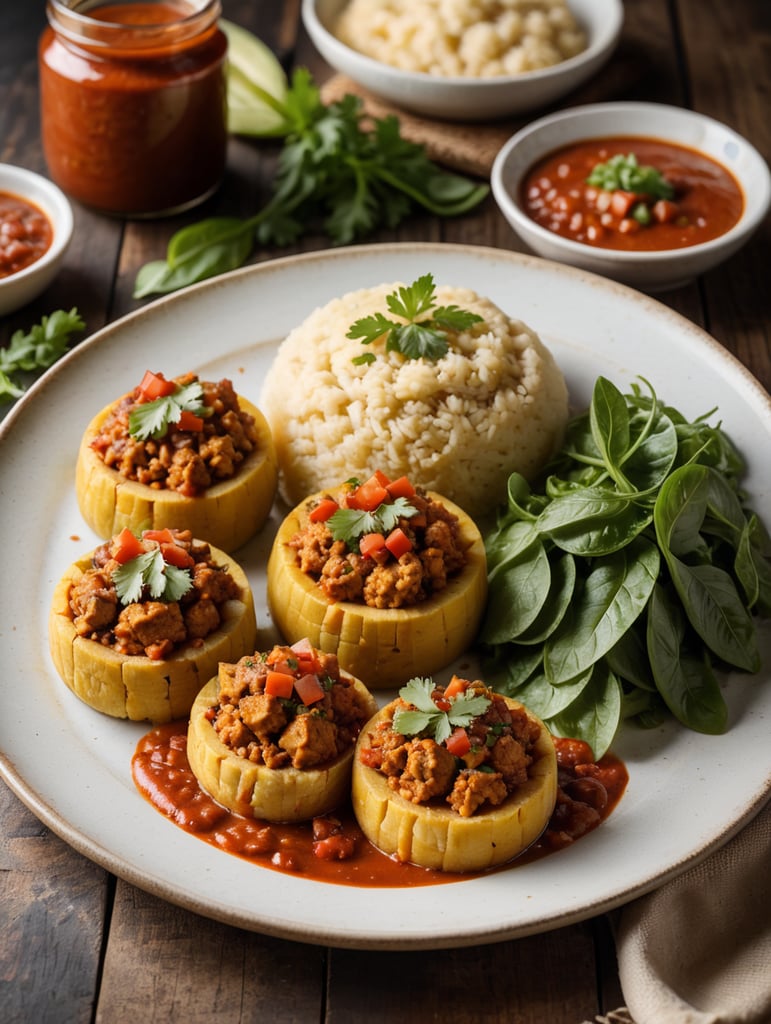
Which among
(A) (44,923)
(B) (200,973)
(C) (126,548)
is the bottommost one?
(A) (44,923)

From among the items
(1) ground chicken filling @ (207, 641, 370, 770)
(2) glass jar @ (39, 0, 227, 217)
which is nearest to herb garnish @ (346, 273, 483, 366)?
(1) ground chicken filling @ (207, 641, 370, 770)

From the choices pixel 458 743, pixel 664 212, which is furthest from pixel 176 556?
pixel 664 212

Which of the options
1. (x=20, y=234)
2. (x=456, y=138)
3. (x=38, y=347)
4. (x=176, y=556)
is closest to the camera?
(x=176, y=556)

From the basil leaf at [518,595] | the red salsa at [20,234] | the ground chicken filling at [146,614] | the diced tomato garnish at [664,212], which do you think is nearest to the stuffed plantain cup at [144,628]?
the ground chicken filling at [146,614]

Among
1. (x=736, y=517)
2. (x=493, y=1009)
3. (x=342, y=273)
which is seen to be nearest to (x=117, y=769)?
(x=493, y=1009)

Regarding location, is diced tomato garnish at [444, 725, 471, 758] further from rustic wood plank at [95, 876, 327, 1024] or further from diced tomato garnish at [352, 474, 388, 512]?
diced tomato garnish at [352, 474, 388, 512]

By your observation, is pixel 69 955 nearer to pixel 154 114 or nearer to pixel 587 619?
pixel 587 619

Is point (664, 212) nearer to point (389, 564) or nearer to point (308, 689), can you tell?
point (389, 564)
